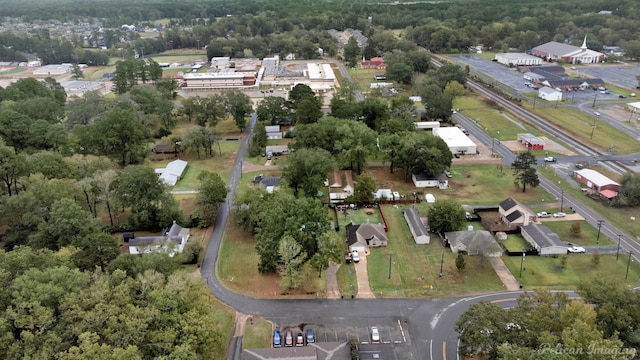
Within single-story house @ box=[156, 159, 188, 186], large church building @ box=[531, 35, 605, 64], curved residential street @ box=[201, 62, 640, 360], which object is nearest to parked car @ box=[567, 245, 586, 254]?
curved residential street @ box=[201, 62, 640, 360]

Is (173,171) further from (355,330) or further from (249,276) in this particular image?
(355,330)

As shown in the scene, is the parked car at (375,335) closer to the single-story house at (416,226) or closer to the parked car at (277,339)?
the parked car at (277,339)

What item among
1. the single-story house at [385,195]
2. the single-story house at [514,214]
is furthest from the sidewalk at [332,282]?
the single-story house at [514,214]

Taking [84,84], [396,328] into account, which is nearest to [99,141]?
[396,328]

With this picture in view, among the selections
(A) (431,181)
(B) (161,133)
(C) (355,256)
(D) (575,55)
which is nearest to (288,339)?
(C) (355,256)

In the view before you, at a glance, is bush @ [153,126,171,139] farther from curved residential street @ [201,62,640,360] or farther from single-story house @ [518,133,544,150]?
single-story house @ [518,133,544,150]
